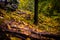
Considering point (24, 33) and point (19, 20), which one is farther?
point (19, 20)

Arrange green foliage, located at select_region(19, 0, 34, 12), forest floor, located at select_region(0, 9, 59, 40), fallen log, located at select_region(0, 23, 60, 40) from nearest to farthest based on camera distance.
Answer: fallen log, located at select_region(0, 23, 60, 40) → forest floor, located at select_region(0, 9, 59, 40) → green foliage, located at select_region(19, 0, 34, 12)

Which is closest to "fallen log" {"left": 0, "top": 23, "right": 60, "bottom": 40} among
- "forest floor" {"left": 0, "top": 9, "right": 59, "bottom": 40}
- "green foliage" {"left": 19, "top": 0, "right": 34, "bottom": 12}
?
"forest floor" {"left": 0, "top": 9, "right": 59, "bottom": 40}

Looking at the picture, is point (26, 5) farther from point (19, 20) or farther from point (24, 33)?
point (24, 33)

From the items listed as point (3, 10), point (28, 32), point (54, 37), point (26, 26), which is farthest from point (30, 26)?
point (3, 10)

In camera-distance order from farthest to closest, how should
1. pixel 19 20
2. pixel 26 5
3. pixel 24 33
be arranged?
1. pixel 26 5
2. pixel 19 20
3. pixel 24 33

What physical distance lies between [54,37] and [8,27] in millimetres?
3356

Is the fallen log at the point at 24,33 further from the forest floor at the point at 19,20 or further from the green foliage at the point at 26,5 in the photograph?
the green foliage at the point at 26,5

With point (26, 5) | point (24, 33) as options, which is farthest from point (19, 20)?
point (26, 5)

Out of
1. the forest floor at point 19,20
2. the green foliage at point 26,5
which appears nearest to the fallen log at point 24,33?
the forest floor at point 19,20

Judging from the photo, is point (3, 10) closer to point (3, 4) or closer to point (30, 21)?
point (3, 4)

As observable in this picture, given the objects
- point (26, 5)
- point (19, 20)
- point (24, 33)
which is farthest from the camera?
point (26, 5)

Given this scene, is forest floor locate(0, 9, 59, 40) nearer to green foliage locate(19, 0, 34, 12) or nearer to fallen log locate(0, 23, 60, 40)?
fallen log locate(0, 23, 60, 40)

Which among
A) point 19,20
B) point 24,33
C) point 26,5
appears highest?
point 26,5

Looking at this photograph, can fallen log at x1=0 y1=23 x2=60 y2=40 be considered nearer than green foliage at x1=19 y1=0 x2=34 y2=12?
Yes
